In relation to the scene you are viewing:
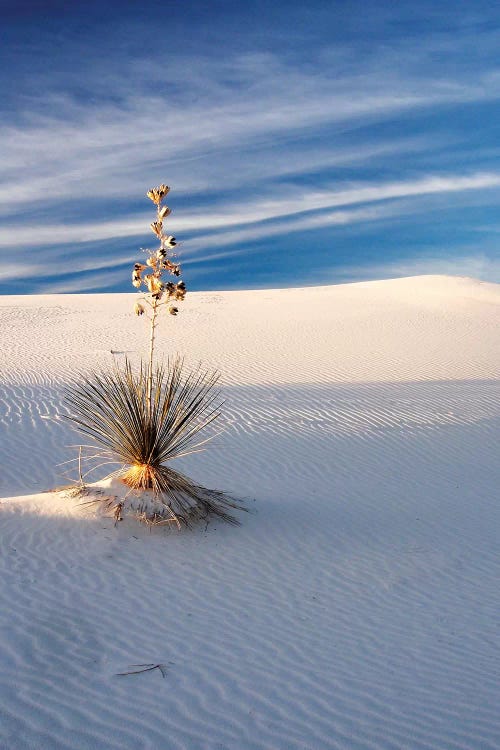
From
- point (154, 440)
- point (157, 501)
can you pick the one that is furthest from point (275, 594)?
point (154, 440)

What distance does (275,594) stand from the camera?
594cm

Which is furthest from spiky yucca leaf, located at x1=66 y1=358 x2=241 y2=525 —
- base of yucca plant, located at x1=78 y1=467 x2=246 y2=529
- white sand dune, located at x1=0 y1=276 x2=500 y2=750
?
white sand dune, located at x1=0 y1=276 x2=500 y2=750

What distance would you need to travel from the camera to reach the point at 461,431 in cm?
1404

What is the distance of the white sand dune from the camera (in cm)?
389

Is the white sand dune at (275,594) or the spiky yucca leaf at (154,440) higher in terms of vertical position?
the spiky yucca leaf at (154,440)

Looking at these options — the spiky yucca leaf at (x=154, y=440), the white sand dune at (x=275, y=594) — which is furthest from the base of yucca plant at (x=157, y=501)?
the white sand dune at (x=275, y=594)

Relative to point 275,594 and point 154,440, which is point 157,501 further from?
point 275,594

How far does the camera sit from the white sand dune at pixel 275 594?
3893mm

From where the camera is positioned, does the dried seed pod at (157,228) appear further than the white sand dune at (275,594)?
Yes

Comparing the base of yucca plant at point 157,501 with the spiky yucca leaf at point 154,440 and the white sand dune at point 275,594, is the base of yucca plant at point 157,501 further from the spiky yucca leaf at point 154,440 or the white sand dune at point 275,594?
the white sand dune at point 275,594

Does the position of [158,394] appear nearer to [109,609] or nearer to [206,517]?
[206,517]

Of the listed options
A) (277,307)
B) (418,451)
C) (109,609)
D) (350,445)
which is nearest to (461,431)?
(418,451)

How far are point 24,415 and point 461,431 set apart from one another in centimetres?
896

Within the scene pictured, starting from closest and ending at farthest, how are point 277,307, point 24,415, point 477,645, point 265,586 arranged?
point 477,645, point 265,586, point 24,415, point 277,307
